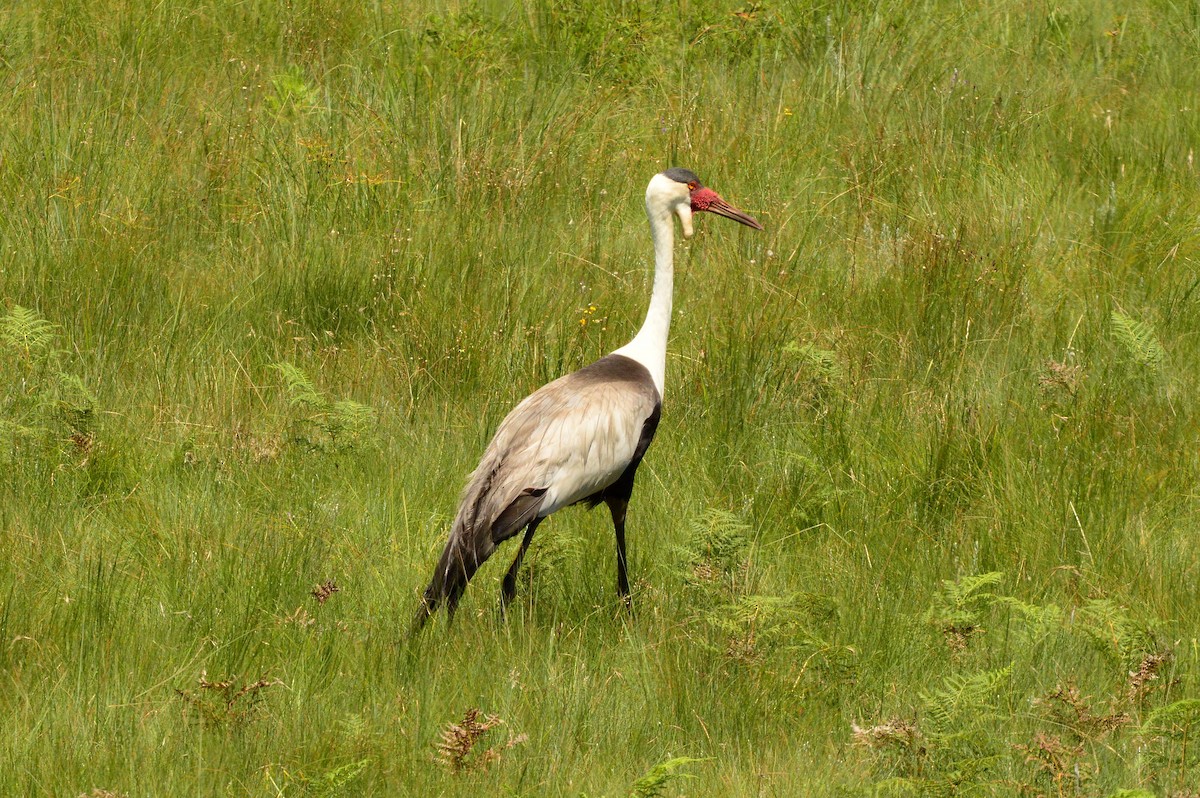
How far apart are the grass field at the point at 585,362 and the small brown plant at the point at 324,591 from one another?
7 centimetres

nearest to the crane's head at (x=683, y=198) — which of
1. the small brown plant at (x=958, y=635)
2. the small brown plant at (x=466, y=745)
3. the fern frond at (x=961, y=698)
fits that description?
the small brown plant at (x=958, y=635)

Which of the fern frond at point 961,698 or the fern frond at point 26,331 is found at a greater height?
the fern frond at point 26,331

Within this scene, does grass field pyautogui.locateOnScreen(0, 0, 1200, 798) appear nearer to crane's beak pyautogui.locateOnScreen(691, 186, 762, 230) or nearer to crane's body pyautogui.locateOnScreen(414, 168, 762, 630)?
crane's body pyautogui.locateOnScreen(414, 168, 762, 630)

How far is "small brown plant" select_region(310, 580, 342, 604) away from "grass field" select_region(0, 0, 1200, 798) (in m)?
0.07

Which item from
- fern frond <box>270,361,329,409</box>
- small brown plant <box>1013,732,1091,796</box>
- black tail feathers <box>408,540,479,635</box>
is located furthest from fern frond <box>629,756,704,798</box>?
fern frond <box>270,361,329,409</box>

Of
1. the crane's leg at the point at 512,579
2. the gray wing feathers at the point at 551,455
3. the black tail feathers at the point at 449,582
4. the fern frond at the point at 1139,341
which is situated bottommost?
the crane's leg at the point at 512,579

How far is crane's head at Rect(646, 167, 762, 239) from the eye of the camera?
5844 millimetres

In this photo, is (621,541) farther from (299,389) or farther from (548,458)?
(299,389)

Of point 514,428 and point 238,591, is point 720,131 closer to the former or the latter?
point 514,428

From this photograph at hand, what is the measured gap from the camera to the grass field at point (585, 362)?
4.12 m

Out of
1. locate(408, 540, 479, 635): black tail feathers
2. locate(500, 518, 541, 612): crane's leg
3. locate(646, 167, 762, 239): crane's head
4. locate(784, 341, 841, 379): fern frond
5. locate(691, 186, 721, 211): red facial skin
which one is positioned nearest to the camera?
locate(408, 540, 479, 635): black tail feathers

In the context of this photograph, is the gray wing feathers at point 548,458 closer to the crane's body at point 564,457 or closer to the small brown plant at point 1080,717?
the crane's body at point 564,457

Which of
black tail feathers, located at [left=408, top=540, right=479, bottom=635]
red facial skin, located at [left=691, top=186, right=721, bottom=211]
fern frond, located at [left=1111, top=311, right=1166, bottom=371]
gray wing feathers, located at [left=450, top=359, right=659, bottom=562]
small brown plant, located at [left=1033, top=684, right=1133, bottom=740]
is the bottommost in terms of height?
black tail feathers, located at [left=408, top=540, right=479, bottom=635]

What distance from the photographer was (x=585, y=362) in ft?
21.4
